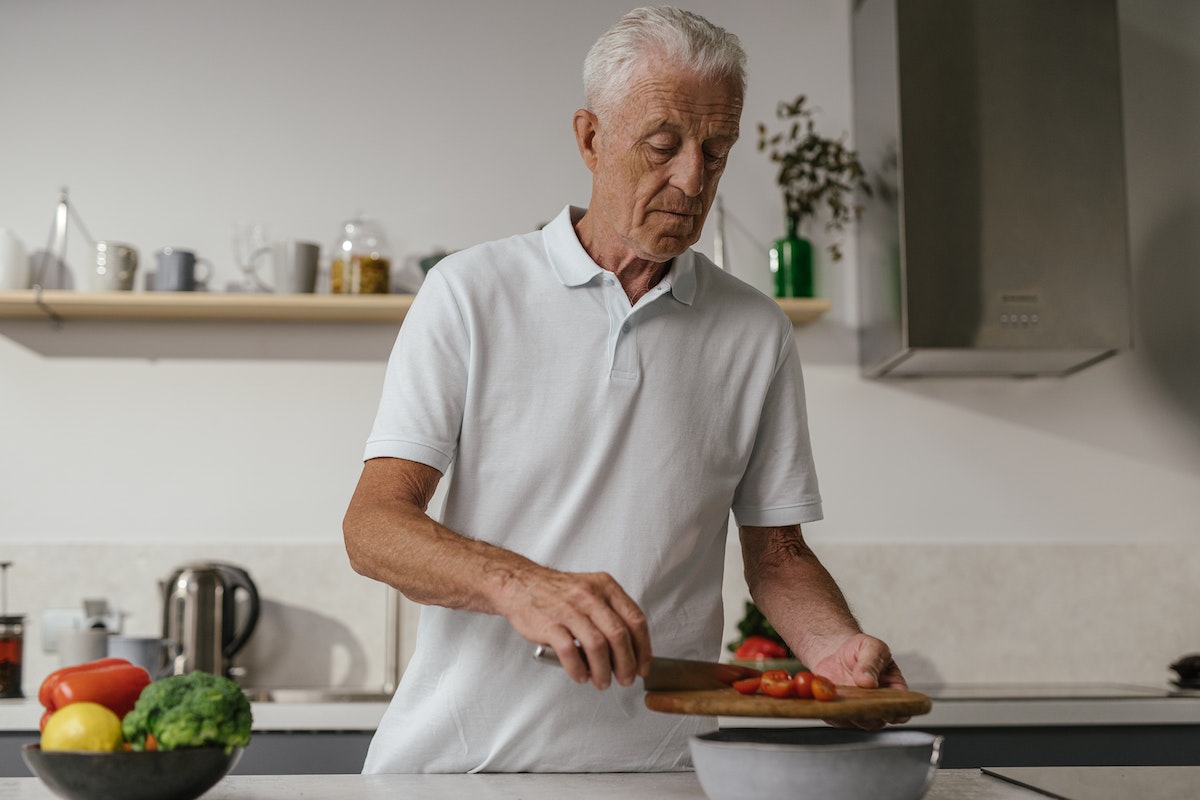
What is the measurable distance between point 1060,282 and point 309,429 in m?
1.75

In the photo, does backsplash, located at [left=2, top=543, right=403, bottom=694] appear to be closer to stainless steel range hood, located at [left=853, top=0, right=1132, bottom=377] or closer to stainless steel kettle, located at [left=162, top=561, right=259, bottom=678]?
stainless steel kettle, located at [left=162, top=561, right=259, bottom=678]

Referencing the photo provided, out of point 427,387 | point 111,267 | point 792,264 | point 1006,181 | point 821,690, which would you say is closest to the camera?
point 821,690

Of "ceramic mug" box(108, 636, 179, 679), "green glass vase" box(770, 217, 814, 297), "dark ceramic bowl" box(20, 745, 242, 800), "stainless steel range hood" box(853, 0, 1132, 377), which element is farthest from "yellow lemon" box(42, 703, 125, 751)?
"green glass vase" box(770, 217, 814, 297)

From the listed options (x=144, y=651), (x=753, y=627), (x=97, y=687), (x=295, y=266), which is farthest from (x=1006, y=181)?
(x=97, y=687)

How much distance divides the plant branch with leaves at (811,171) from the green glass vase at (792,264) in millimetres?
49

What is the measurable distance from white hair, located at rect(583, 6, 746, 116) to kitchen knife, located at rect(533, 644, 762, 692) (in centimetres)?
68

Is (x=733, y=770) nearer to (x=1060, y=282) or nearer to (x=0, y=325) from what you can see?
(x=1060, y=282)

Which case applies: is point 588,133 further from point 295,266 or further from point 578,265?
point 295,266

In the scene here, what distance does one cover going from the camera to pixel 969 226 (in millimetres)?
2600

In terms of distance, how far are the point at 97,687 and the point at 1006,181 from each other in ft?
7.15

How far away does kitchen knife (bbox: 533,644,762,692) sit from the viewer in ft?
3.66

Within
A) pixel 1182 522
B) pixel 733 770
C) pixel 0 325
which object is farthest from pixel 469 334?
pixel 1182 522

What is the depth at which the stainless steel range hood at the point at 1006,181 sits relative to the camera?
8.48ft

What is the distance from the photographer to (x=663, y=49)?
1410 millimetres
